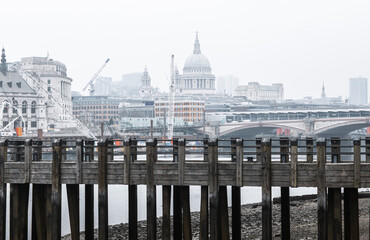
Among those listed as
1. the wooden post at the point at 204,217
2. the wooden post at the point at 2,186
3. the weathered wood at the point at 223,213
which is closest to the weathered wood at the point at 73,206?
the wooden post at the point at 2,186

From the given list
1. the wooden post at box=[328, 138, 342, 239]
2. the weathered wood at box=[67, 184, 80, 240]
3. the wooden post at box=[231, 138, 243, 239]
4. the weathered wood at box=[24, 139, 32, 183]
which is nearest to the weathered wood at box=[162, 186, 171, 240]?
the wooden post at box=[231, 138, 243, 239]

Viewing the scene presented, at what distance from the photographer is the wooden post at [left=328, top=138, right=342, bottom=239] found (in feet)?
80.9

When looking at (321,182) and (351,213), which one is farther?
(351,213)

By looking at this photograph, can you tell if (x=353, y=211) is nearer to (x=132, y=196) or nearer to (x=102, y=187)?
(x=132, y=196)

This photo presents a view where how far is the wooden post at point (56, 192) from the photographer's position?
25.7 m

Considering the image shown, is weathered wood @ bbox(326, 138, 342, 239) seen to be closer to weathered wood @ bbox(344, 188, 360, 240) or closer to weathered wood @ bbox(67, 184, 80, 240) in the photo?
weathered wood @ bbox(344, 188, 360, 240)

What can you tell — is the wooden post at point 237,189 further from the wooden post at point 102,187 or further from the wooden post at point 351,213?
the wooden post at point 102,187

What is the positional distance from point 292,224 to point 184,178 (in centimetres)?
1611

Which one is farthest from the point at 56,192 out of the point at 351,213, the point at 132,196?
the point at 351,213

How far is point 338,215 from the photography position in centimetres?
2467

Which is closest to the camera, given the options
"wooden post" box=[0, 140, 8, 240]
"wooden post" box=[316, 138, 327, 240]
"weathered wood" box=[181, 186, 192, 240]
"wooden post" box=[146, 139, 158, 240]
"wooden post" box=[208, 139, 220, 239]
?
"wooden post" box=[316, 138, 327, 240]

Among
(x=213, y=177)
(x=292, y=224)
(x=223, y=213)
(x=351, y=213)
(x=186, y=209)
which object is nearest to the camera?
(x=213, y=177)

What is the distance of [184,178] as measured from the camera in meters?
25.0

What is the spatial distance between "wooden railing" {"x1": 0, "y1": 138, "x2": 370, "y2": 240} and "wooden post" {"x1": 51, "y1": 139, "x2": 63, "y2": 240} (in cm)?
3
